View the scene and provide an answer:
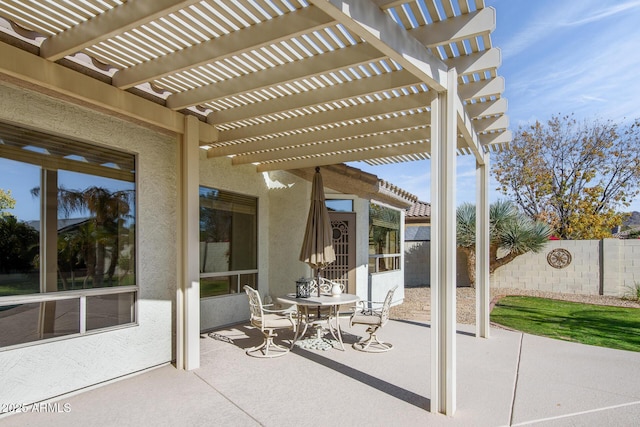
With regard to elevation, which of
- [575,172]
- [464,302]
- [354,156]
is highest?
[575,172]

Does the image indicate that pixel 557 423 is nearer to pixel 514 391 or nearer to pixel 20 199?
pixel 514 391

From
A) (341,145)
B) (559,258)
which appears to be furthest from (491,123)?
(559,258)

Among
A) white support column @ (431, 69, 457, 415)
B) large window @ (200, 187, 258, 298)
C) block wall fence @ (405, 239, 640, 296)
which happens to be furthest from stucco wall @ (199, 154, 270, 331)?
block wall fence @ (405, 239, 640, 296)

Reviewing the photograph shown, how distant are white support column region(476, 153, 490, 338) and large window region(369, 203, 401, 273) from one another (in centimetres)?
389

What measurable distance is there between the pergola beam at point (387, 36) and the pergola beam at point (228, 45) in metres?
0.35

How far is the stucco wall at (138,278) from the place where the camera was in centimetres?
447

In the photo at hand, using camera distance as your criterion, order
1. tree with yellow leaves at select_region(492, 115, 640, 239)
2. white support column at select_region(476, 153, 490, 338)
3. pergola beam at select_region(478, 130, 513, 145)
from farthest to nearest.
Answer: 1. tree with yellow leaves at select_region(492, 115, 640, 239)
2. white support column at select_region(476, 153, 490, 338)
3. pergola beam at select_region(478, 130, 513, 145)

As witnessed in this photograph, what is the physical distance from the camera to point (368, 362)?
629 centimetres

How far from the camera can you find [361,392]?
16.5 feet

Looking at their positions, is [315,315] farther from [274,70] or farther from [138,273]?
[274,70]

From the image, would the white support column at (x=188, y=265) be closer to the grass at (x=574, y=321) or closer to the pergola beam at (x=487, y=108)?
the pergola beam at (x=487, y=108)

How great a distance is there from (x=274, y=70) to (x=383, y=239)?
8190 mm

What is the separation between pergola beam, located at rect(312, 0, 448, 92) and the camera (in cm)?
311

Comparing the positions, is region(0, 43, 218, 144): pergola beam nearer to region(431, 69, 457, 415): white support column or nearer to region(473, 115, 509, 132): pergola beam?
region(431, 69, 457, 415): white support column
